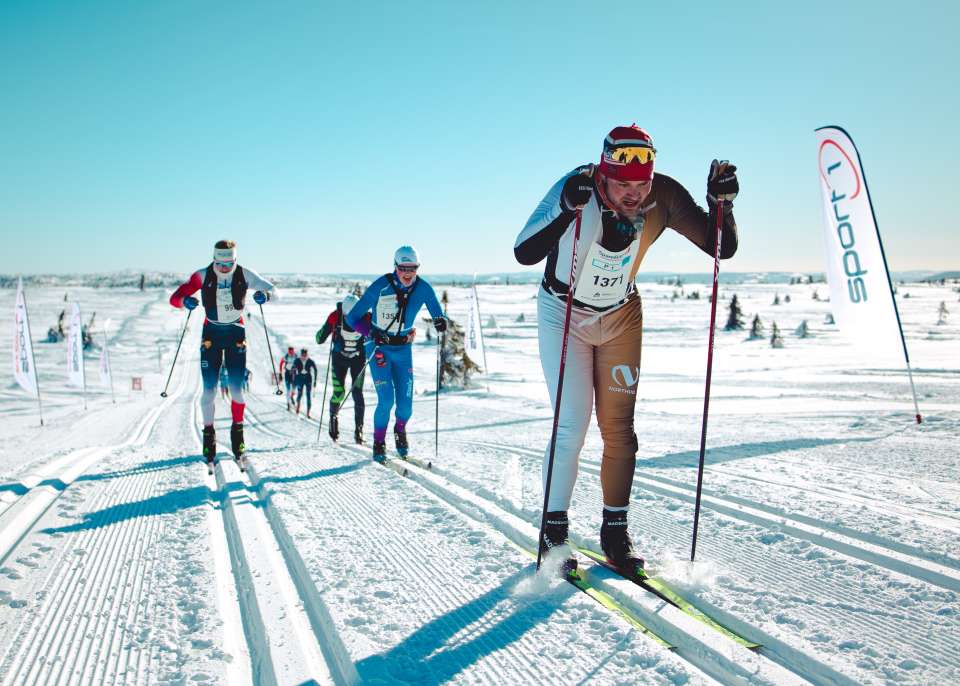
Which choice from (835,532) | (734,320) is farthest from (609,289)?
(734,320)

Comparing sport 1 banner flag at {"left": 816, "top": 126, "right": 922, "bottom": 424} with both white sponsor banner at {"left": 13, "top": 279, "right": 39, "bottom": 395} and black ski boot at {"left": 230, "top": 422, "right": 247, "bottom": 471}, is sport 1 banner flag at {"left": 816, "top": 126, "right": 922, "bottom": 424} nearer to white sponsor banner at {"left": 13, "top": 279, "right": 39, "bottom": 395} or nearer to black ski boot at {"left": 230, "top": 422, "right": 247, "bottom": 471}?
black ski boot at {"left": 230, "top": 422, "right": 247, "bottom": 471}

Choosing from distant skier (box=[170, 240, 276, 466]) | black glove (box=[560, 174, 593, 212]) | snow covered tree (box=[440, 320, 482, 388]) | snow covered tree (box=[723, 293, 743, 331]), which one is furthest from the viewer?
snow covered tree (box=[723, 293, 743, 331])

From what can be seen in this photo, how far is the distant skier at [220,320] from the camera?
20.0 feet

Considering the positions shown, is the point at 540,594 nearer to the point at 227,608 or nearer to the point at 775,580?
the point at 775,580

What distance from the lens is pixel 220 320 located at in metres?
6.17

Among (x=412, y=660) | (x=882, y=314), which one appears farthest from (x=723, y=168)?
(x=882, y=314)

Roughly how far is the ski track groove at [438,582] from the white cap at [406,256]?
2.80 m

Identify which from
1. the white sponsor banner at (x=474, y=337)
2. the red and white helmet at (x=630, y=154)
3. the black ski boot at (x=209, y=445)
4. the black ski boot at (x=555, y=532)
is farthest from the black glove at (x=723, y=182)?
the white sponsor banner at (x=474, y=337)

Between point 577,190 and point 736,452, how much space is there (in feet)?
15.0

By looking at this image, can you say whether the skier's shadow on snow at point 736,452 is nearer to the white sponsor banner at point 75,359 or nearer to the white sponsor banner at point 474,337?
the white sponsor banner at point 474,337

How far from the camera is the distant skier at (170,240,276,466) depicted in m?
6.09

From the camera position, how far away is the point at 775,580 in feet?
8.69

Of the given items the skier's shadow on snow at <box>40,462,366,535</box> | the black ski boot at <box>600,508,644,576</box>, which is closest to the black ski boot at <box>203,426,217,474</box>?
the skier's shadow on snow at <box>40,462,366,535</box>

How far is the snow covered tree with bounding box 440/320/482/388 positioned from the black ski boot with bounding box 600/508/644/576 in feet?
60.8
